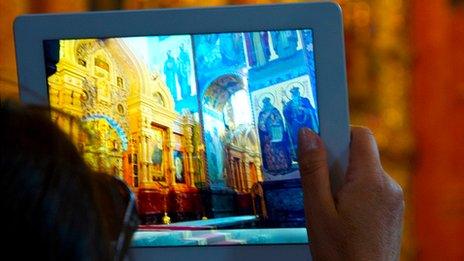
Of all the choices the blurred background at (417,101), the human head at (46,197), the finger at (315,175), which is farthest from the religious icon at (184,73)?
the blurred background at (417,101)

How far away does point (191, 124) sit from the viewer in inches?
25.2

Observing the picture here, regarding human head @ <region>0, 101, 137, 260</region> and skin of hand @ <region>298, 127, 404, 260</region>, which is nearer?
human head @ <region>0, 101, 137, 260</region>

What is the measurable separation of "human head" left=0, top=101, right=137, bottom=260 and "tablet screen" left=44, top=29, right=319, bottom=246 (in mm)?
314

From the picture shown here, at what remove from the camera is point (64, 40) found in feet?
2.06

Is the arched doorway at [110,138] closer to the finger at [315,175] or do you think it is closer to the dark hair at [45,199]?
the finger at [315,175]

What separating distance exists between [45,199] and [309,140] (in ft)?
1.17

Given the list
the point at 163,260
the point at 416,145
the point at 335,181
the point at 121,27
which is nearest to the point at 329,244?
the point at 335,181

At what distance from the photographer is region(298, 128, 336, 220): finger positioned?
61cm

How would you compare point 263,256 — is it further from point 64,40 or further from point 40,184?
point 40,184

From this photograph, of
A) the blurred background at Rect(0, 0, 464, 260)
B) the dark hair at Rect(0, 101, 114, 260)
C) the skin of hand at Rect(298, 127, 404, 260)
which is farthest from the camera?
the blurred background at Rect(0, 0, 464, 260)

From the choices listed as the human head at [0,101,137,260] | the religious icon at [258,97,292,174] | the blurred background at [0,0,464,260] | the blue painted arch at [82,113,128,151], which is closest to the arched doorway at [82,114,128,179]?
the blue painted arch at [82,113,128,151]

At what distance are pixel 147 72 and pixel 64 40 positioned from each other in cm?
8

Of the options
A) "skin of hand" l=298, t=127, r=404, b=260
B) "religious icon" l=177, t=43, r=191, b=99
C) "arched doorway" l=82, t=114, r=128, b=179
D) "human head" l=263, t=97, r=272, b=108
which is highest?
"religious icon" l=177, t=43, r=191, b=99

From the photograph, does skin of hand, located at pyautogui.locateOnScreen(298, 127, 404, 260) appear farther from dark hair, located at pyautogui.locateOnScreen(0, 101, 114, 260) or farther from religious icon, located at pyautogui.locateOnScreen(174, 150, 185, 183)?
dark hair, located at pyautogui.locateOnScreen(0, 101, 114, 260)
